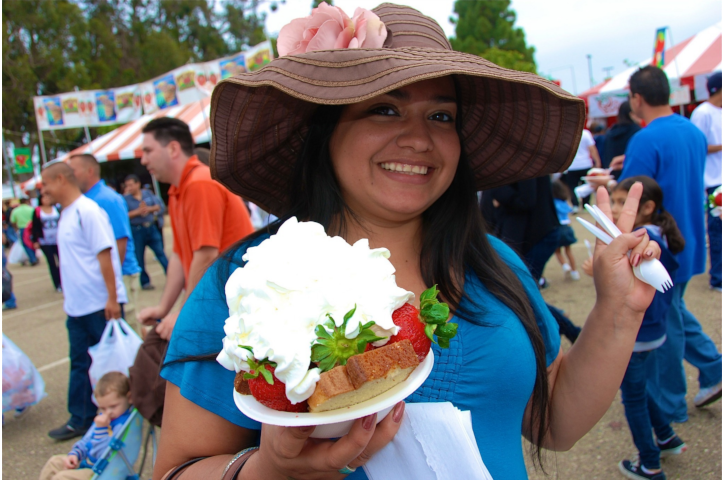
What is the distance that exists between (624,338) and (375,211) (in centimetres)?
79

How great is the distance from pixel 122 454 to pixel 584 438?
9.52 feet

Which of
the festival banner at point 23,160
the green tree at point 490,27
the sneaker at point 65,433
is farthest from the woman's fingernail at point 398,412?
the green tree at point 490,27

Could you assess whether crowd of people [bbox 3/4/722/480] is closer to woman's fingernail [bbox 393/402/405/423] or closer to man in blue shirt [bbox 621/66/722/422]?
woman's fingernail [bbox 393/402/405/423]

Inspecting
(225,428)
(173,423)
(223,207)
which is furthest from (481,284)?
(223,207)

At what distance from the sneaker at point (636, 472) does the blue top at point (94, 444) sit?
9.87 feet

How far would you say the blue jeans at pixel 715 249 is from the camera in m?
5.62

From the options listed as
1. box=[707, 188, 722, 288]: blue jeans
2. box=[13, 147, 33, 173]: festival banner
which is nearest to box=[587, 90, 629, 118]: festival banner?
box=[707, 188, 722, 288]: blue jeans

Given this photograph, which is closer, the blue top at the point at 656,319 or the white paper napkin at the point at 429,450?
the white paper napkin at the point at 429,450

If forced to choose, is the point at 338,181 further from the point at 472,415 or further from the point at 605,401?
the point at 605,401

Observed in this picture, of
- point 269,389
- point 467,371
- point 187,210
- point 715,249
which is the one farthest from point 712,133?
point 269,389

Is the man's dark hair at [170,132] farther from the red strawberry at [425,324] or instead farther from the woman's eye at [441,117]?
the red strawberry at [425,324]

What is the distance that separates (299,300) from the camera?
0.95 m

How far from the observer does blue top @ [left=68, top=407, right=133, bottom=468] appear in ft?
10.4

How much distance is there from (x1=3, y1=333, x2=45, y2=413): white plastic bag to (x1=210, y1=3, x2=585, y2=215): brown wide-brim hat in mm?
3722
